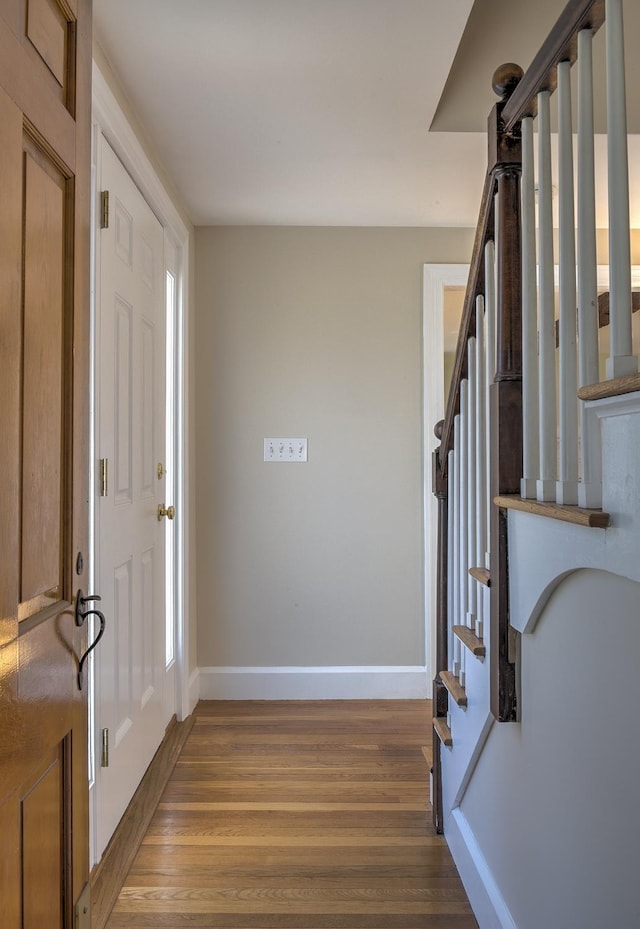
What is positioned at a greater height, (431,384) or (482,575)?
(431,384)

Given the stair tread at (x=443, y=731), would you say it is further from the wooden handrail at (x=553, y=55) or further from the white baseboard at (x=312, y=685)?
the wooden handrail at (x=553, y=55)

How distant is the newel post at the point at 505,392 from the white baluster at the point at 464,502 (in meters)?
0.42

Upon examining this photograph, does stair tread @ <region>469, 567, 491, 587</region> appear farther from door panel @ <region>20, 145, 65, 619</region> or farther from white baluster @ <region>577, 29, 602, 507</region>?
door panel @ <region>20, 145, 65, 619</region>

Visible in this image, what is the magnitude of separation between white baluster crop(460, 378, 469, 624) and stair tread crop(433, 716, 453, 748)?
0.35 meters

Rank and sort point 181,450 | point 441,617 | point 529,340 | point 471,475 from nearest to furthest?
point 529,340
point 471,475
point 441,617
point 181,450

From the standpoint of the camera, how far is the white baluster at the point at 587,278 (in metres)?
0.98

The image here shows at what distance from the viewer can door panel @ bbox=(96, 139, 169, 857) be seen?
1.97m

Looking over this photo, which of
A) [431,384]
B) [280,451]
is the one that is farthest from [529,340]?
[280,451]

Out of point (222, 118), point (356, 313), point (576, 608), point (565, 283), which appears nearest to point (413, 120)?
point (222, 118)

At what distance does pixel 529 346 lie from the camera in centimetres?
127

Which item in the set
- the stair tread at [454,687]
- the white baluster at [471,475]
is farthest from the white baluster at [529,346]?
the stair tread at [454,687]

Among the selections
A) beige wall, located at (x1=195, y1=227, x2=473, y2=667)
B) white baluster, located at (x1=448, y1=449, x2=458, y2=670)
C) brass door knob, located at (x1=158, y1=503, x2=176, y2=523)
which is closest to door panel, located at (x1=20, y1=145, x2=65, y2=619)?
white baluster, located at (x1=448, y1=449, x2=458, y2=670)

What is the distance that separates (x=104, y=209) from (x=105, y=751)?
5.19 feet

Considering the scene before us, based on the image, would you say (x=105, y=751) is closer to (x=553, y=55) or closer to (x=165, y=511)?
(x=165, y=511)
